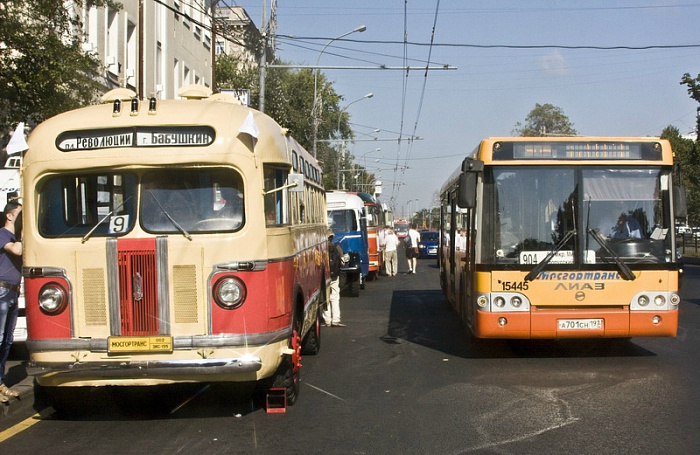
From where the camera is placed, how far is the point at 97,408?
7.71 m

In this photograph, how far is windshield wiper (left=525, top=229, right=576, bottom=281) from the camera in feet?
31.3

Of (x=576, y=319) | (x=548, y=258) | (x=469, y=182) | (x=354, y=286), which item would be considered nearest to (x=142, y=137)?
(x=469, y=182)

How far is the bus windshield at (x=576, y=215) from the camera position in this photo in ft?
31.5

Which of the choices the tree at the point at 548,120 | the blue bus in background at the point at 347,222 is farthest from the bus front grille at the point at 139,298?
the tree at the point at 548,120

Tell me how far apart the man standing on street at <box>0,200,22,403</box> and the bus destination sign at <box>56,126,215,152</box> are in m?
1.28

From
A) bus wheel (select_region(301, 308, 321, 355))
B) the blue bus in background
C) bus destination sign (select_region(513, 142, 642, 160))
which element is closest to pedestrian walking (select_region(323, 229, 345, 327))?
bus wheel (select_region(301, 308, 321, 355))

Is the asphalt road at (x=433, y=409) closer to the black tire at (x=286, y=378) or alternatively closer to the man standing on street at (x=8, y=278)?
the black tire at (x=286, y=378)

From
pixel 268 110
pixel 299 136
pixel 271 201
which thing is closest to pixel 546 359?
pixel 271 201

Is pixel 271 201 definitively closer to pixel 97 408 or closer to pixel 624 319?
pixel 97 408

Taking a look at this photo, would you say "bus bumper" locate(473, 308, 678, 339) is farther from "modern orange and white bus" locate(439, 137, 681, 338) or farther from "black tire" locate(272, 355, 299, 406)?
"black tire" locate(272, 355, 299, 406)

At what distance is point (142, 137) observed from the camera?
677cm

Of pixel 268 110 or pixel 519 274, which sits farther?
pixel 268 110

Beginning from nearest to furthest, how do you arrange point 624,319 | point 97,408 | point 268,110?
1. point 97,408
2. point 624,319
3. point 268,110

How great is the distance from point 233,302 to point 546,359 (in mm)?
4993
